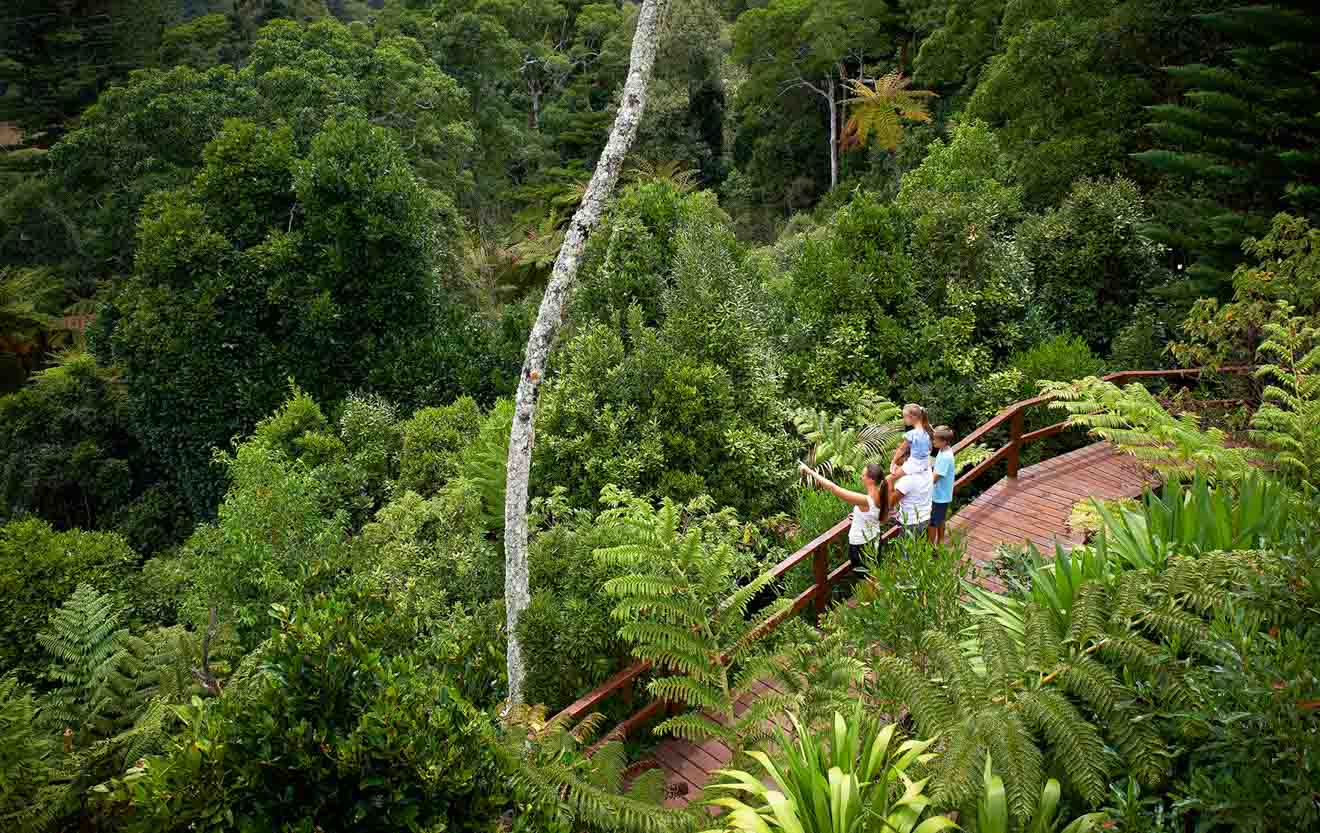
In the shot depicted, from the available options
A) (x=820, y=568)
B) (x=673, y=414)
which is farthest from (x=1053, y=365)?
(x=820, y=568)

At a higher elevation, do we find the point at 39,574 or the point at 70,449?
the point at 39,574

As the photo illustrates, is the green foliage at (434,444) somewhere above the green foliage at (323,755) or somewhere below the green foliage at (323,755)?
below

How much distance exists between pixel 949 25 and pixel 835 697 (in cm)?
2262

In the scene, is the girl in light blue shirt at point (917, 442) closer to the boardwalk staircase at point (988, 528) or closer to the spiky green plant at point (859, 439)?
the boardwalk staircase at point (988, 528)

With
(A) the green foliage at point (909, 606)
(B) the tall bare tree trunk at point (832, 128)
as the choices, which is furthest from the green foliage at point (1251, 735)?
(B) the tall bare tree trunk at point (832, 128)

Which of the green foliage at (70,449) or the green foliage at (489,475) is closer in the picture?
the green foliage at (489,475)

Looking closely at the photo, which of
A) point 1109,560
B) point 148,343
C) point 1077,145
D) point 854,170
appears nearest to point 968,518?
point 1109,560

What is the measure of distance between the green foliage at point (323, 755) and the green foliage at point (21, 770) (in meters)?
0.45

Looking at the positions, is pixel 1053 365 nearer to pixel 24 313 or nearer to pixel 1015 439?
pixel 1015 439

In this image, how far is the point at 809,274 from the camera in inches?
430

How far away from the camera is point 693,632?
495 cm

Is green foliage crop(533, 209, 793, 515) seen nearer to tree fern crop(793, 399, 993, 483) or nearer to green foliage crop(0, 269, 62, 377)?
tree fern crop(793, 399, 993, 483)

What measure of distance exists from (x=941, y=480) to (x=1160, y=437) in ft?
6.19

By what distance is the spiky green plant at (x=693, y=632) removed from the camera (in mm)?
4625
